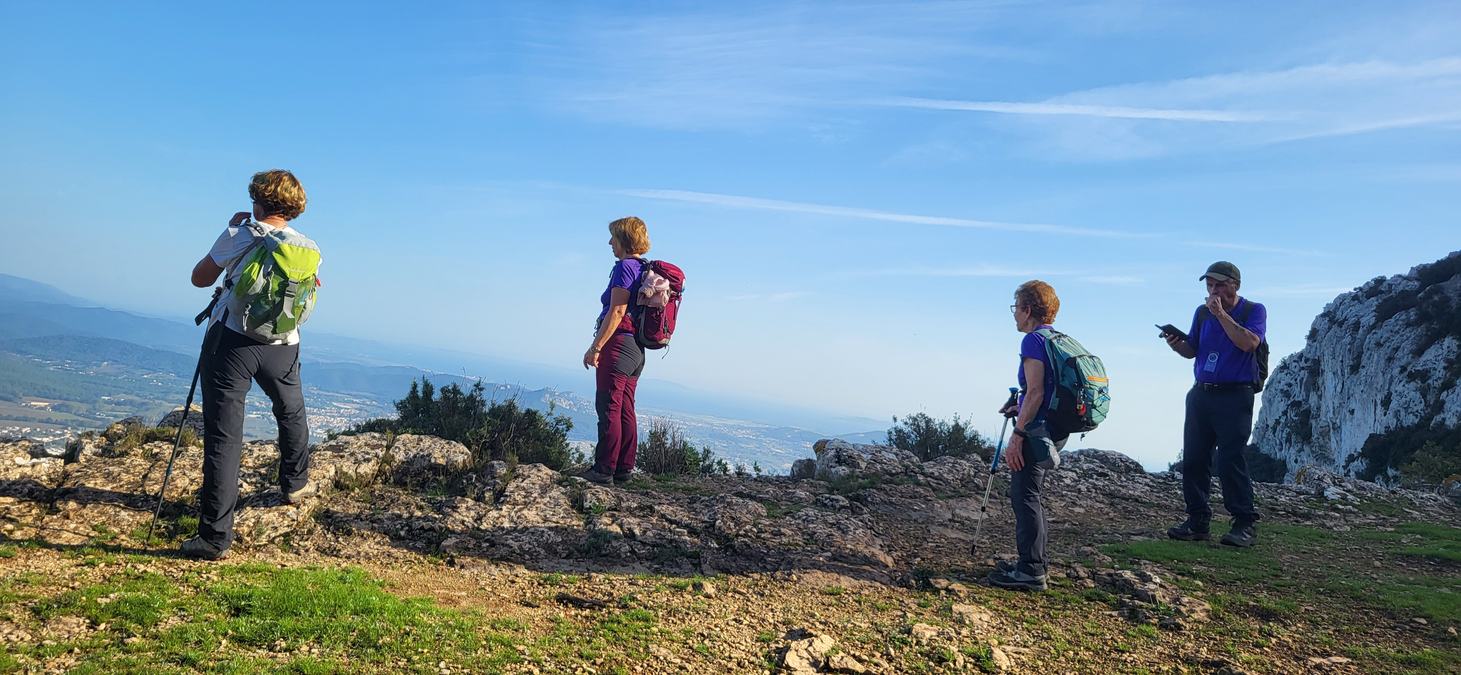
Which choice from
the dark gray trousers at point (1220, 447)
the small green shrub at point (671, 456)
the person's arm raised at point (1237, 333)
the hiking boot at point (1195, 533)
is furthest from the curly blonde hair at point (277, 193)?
the hiking boot at point (1195, 533)

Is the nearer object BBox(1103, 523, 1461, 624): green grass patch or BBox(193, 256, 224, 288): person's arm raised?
BBox(193, 256, 224, 288): person's arm raised

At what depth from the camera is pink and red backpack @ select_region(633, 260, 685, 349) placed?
741 centimetres

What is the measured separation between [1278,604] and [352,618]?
6607 mm

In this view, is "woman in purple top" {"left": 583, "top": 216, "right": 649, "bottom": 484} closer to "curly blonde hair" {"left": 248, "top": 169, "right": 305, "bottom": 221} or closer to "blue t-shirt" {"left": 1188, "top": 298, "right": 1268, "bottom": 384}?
"curly blonde hair" {"left": 248, "top": 169, "right": 305, "bottom": 221}

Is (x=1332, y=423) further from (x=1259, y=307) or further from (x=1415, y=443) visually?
(x=1259, y=307)

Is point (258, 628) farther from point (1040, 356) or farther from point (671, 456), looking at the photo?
point (671, 456)

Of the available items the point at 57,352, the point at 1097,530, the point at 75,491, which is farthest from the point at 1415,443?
the point at 57,352

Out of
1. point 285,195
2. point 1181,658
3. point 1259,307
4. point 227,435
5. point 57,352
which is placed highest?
point 1259,307

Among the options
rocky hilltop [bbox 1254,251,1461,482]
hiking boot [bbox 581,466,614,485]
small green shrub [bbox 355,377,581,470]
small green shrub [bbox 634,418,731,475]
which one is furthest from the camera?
rocky hilltop [bbox 1254,251,1461,482]

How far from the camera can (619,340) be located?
24.8 feet

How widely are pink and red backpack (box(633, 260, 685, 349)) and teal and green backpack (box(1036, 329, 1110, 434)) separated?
3.63 meters

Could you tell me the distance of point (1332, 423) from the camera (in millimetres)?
29734

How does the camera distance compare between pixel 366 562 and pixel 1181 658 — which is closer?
pixel 1181 658

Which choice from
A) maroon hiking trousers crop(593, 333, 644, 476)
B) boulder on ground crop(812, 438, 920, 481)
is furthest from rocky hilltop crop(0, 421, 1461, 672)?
boulder on ground crop(812, 438, 920, 481)
